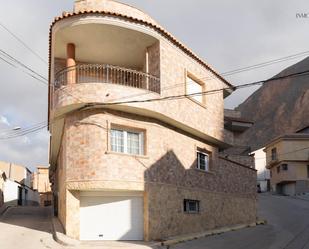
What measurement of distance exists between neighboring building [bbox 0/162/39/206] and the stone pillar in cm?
2463

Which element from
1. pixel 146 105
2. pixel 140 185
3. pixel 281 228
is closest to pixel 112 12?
pixel 146 105

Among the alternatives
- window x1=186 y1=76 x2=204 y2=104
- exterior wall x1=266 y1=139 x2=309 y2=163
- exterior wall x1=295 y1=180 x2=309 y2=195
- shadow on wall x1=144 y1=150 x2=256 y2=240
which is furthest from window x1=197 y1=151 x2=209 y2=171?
exterior wall x1=266 y1=139 x2=309 y2=163

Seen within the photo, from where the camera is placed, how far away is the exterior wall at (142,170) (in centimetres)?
1775

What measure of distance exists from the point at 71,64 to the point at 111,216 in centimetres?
666

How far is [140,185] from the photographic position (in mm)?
18453

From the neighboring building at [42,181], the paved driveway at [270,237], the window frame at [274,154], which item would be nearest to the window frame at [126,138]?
the paved driveway at [270,237]

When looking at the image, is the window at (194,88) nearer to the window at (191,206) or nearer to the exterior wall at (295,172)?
the window at (191,206)

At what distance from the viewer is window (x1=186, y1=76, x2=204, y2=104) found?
2231cm

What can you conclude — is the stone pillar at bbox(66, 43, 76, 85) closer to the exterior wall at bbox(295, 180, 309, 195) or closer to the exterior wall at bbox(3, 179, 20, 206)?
the exterior wall at bbox(3, 179, 20, 206)

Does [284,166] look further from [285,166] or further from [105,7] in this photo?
[105,7]

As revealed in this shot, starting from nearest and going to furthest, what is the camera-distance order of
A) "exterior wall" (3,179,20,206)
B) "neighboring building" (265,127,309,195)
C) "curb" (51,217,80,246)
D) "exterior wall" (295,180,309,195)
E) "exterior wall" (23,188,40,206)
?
"curb" (51,217,80,246) < "exterior wall" (3,179,20,206) < "exterior wall" (23,188,40,206) < "exterior wall" (295,180,309,195) < "neighboring building" (265,127,309,195)

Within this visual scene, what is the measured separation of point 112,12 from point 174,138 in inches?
247

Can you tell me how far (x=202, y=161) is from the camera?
939 inches

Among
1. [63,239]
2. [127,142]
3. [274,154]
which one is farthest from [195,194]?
[274,154]
